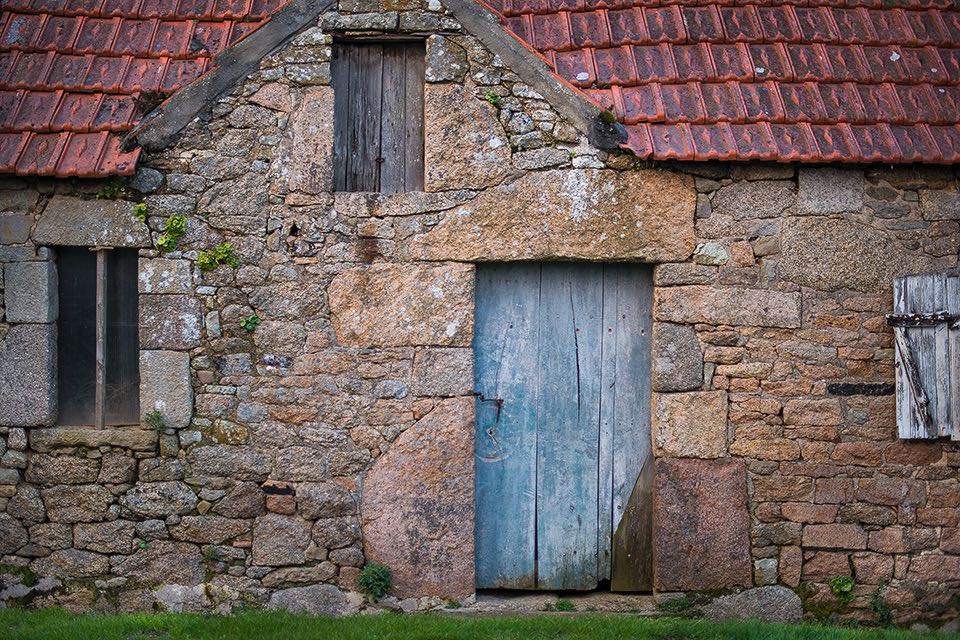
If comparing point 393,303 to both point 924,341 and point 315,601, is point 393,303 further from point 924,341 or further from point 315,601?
point 924,341

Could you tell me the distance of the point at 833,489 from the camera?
6.30 meters

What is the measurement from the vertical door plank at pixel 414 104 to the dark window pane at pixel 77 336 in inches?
83.5

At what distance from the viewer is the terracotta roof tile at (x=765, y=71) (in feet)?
20.3

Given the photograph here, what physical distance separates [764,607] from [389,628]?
92.2 inches

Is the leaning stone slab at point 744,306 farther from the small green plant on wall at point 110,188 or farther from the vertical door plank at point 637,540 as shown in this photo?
the small green plant on wall at point 110,188

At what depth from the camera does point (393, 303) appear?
20.7 feet

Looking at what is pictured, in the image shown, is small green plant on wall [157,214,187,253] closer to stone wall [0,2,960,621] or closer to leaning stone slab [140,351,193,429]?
stone wall [0,2,960,621]

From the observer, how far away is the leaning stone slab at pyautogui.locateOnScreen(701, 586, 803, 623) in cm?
630

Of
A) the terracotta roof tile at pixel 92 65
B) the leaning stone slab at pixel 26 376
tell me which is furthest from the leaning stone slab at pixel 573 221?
the leaning stone slab at pixel 26 376

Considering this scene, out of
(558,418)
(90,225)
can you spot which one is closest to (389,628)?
(558,418)

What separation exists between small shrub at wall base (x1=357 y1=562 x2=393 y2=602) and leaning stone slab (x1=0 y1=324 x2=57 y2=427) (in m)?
2.18

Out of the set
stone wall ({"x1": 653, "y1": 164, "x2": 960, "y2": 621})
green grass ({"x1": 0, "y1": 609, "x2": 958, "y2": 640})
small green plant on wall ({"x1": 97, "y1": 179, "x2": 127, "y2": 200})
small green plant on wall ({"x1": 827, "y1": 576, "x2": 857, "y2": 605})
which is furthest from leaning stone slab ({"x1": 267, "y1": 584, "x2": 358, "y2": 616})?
small green plant on wall ({"x1": 827, "y1": 576, "x2": 857, "y2": 605})

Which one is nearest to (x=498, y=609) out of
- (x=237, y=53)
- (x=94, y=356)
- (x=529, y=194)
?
(x=529, y=194)

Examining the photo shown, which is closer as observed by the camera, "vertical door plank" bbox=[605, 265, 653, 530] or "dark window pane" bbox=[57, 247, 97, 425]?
"dark window pane" bbox=[57, 247, 97, 425]
